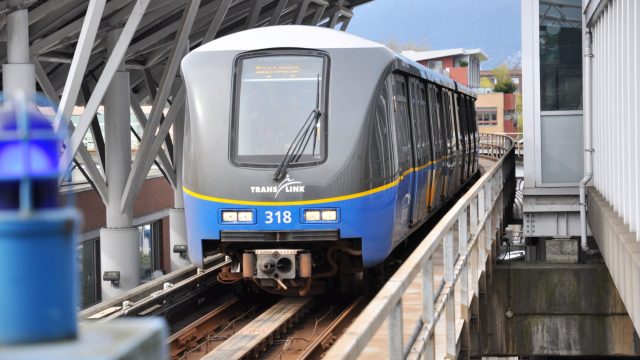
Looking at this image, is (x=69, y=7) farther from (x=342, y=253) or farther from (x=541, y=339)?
(x=541, y=339)

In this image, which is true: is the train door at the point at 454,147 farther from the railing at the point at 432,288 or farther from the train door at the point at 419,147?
the railing at the point at 432,288

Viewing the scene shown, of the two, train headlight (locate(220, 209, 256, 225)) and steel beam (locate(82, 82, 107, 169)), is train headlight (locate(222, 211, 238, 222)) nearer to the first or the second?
train headlight (locate(220, 209, 256, 225))

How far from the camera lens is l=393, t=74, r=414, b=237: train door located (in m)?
12.1

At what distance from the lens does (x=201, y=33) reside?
87.6 ft

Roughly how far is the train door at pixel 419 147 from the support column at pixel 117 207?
19.3 ft

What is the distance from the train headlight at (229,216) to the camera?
11.0 m

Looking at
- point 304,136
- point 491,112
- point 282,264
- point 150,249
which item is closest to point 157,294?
point 282,264

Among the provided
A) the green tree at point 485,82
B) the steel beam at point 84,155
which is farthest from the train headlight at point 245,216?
the green tree at point 485,82

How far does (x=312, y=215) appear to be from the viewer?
10.9m

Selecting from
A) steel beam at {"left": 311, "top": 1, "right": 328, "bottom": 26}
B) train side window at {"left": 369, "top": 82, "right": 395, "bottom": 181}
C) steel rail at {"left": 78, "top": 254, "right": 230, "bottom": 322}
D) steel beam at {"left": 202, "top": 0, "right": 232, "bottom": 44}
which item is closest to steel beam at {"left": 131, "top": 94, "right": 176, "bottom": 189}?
steel beam at {"left": 202, "top": 0, "right": 232, "bottom": 44}

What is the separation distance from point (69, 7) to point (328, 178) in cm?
762

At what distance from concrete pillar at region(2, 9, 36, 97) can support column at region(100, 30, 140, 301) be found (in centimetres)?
445

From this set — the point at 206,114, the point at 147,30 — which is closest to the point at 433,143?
the point at 206,114

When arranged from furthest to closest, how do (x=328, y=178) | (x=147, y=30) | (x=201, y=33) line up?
(x=201, y=33) < (x=147, y=30) < (x=328, y=178)
